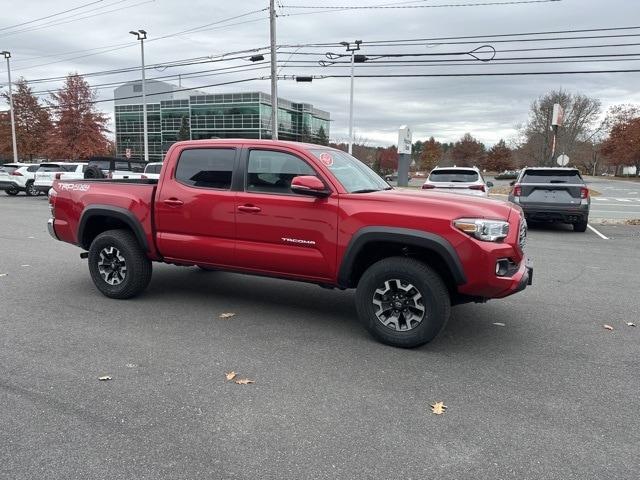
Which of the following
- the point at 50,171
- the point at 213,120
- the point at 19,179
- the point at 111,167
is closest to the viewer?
the point at 111,167

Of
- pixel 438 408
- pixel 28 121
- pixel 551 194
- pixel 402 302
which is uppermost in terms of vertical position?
pixel 28 121

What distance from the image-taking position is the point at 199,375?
3.84m

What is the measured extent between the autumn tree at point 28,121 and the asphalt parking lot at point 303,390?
55.0 meters

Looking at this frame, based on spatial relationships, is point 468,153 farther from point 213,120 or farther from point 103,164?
point 103,164

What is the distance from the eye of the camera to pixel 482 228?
13.6ft

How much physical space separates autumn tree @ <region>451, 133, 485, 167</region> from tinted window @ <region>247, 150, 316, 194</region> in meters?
113

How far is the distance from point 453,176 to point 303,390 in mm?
10693

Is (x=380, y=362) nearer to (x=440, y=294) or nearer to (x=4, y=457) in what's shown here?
(x=440, y=294)

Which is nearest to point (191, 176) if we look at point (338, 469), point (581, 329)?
point (338, 469)

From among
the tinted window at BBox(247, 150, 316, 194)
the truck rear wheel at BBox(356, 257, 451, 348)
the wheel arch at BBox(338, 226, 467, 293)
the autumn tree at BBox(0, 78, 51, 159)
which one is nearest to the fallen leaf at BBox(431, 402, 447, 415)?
the truck rear wheel at BBox(356, 257, 451, 348)

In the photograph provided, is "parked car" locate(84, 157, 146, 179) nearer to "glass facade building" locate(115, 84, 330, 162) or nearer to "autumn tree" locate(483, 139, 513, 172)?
"glass facade building" locate(115, 84, 330, 162)

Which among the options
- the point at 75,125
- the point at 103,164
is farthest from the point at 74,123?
the point at 103,164

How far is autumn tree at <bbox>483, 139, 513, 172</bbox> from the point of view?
365 ft

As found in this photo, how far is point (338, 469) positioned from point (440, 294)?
1956mm
